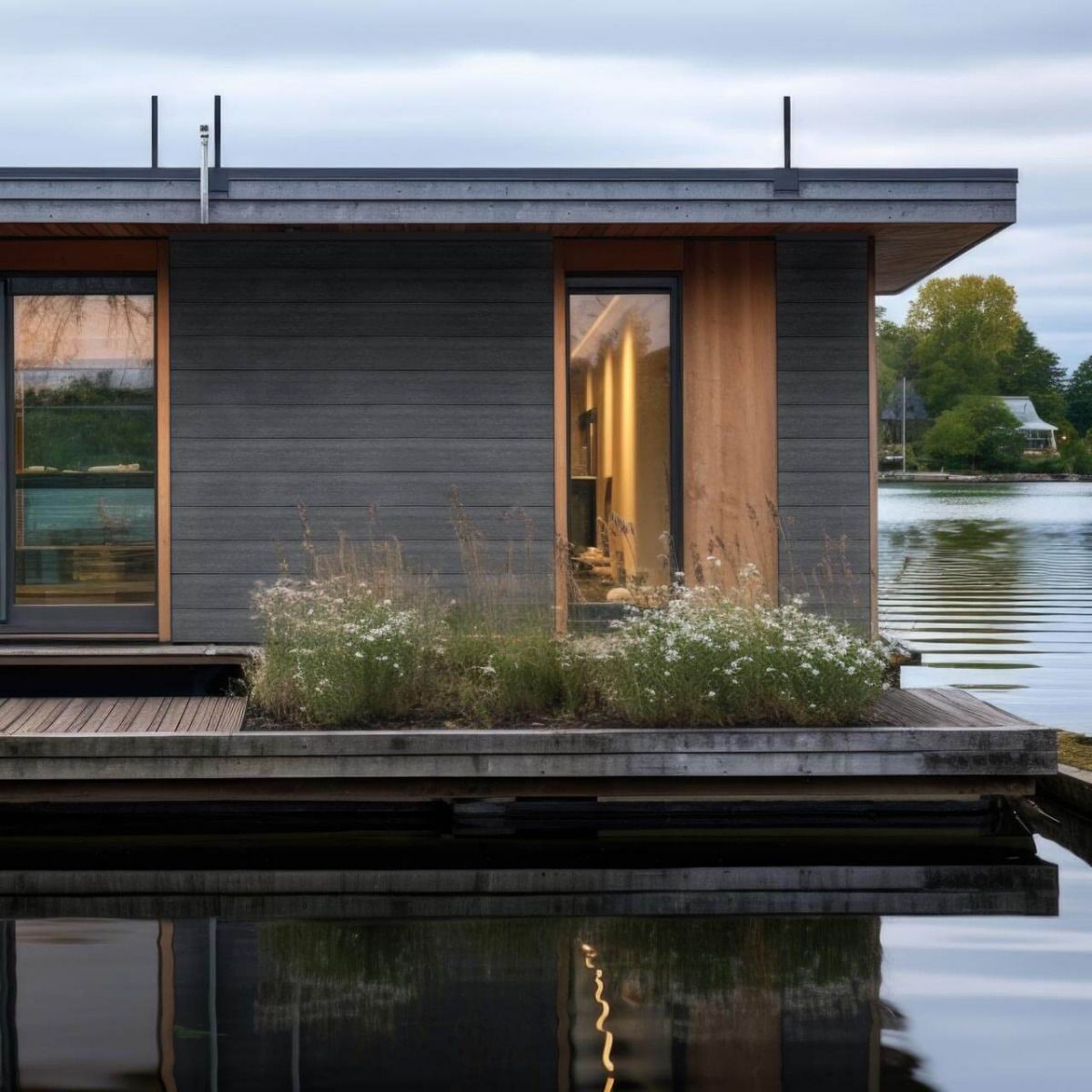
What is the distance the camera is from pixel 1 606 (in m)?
Result: 10.0

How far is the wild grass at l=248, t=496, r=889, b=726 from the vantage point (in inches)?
324

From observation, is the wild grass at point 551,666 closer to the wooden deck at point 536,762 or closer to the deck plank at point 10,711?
the wooden deck at point 536,762

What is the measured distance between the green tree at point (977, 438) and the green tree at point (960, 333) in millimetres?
7057

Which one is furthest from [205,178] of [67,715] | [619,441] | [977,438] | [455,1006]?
[977,438]

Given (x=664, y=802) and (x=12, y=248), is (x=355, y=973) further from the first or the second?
(x=12, y=248)

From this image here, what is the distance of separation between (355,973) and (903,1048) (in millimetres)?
1995

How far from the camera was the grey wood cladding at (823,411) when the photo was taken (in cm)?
1012

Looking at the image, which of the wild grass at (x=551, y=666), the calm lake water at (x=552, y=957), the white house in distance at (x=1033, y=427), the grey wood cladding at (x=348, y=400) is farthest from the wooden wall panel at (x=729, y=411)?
the white house in distance at (x=1033, y=427)

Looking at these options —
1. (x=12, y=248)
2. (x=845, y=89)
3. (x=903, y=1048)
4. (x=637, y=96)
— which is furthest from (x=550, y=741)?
(x=637, y=96)

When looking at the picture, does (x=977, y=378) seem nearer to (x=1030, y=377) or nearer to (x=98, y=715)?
(x=1030, y=377)

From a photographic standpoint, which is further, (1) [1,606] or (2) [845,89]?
(2) [845,89]

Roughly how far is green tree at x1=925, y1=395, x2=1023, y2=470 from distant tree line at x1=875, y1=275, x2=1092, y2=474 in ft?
0.19

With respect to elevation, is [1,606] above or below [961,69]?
below

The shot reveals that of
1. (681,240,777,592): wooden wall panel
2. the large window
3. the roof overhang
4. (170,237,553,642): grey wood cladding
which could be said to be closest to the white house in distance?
(681,240,777,592): wooden wall panel
